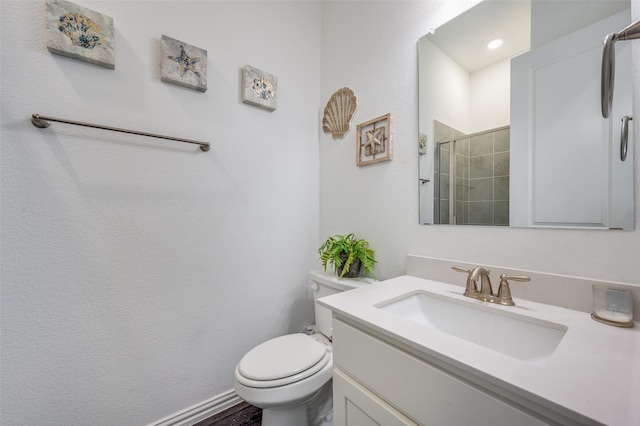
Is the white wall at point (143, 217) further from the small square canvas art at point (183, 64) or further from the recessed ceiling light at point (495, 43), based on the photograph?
the recessed ceiling light at point (495, 43)

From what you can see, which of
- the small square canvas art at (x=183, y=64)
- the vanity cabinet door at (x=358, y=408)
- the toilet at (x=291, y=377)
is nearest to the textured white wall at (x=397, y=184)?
the toilet at (x=291, y=377)

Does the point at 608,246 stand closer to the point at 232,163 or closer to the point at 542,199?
the point at 542,199

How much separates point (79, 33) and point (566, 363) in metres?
1.77

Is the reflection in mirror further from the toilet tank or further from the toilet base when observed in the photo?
the toilet base

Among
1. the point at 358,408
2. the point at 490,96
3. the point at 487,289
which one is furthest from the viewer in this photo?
the point at 490,96

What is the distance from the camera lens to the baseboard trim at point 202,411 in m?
1.15

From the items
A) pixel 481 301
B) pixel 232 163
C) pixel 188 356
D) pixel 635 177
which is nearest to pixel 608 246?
pixel 635 177

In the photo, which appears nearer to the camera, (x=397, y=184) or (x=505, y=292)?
(x=505, y=292)

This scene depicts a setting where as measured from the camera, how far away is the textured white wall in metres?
0.75

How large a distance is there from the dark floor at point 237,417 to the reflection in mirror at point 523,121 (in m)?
1.30

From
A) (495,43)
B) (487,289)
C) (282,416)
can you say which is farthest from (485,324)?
(495,43)

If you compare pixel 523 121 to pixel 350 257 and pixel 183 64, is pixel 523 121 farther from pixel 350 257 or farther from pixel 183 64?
pixel 183 64

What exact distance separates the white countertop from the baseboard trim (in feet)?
3.40

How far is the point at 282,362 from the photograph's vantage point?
3.37 feet
